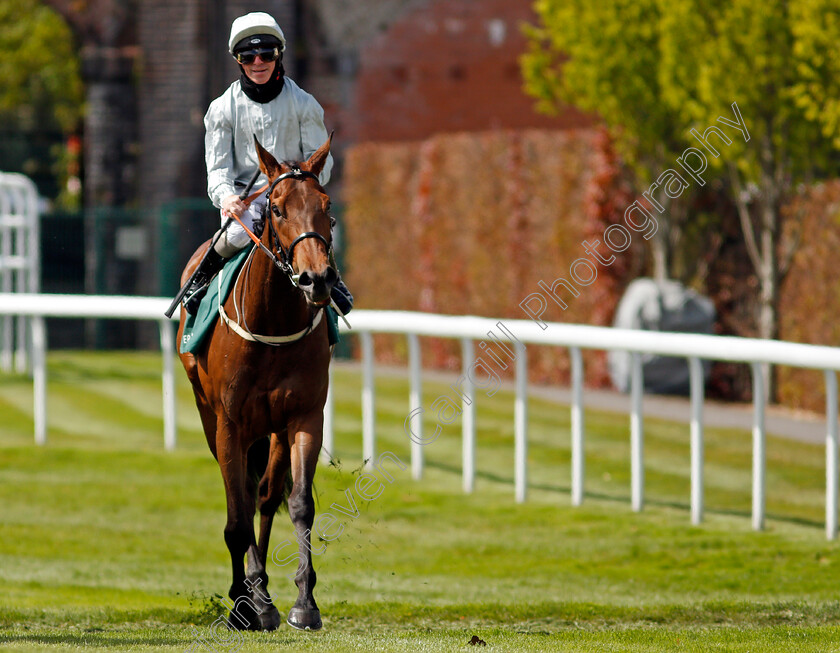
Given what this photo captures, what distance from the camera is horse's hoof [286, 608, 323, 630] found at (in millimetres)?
5414

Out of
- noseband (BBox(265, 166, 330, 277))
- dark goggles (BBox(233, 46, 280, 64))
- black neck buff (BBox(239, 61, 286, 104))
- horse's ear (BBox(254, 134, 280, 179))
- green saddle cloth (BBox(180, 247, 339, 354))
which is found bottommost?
green saddle cloth (BBox(180, 247, 339, 354))

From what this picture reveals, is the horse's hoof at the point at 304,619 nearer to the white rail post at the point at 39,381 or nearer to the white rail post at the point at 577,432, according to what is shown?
the white rail post at the point at 577,432

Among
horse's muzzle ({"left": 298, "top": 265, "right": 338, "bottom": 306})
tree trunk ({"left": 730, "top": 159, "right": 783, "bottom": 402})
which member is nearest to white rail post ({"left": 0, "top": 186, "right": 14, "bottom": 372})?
tree trunk ({"left": 730, "top": 159, "right": 783, "bottom": 402})

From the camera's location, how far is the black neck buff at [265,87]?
5.65 meters

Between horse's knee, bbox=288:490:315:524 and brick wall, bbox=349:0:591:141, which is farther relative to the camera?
brick wall, bbox=349:0:591:141

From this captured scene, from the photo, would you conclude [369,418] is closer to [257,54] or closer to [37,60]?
[257,54]

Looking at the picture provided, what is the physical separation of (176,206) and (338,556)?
13.1 meters

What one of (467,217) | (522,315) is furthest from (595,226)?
(467,217)

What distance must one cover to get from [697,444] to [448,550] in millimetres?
1549

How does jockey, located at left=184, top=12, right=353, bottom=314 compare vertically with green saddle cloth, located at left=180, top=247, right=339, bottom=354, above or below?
above

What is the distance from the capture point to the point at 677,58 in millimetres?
13273

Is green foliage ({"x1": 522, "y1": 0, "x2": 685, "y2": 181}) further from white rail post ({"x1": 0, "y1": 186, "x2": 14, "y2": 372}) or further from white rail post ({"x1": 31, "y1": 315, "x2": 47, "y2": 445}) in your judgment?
white rail post ({"x1": 0, "y1": 186, "x2": 14, "y2": 372})

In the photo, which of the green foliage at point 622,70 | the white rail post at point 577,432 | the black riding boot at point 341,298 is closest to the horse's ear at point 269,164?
the black riding boot at point 341,298

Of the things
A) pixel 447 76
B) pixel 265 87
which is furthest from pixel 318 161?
pixel 447 76
